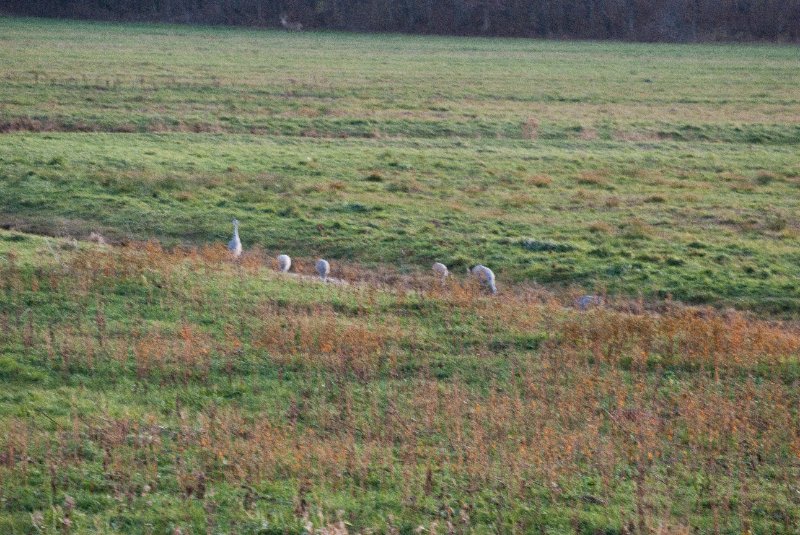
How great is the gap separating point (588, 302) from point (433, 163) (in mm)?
12502

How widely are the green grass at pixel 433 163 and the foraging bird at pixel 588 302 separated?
5.45 ft

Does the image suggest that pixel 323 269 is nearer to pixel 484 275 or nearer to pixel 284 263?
pixel 284 263

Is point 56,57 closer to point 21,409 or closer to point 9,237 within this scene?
point 9,237

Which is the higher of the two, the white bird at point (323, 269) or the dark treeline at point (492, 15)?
the dark treeline at point (492, 15)

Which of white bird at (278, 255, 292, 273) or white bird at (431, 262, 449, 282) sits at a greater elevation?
white bird at (278, 255, 292, 273)

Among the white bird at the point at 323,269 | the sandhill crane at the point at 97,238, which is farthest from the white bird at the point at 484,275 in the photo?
the sandhill crane at the point at 97,238

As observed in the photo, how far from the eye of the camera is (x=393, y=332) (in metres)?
11.1

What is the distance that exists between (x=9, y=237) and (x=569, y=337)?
9066 mm

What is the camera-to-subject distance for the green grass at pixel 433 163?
17.2 metres

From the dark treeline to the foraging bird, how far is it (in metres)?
64.0

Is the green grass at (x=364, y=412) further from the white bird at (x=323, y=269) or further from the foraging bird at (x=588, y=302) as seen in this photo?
the white bird at (x=323, y=269)

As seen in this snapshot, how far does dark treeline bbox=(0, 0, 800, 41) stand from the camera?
241 feet

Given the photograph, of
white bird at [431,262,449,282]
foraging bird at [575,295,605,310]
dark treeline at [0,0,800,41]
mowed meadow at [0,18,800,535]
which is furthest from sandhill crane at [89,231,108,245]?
dark treeline at [0,0,800,41]

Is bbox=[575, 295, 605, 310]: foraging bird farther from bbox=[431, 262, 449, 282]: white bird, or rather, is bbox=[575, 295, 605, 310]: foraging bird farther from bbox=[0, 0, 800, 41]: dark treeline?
bbox=[0, 0, 800, 41]: dark treeline
